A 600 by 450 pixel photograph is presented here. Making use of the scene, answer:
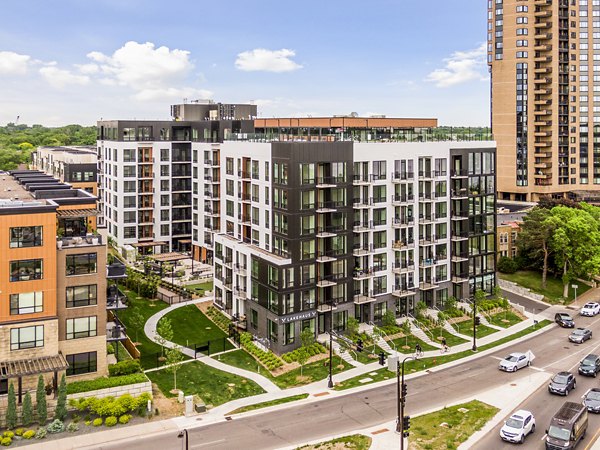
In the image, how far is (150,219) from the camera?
105 m

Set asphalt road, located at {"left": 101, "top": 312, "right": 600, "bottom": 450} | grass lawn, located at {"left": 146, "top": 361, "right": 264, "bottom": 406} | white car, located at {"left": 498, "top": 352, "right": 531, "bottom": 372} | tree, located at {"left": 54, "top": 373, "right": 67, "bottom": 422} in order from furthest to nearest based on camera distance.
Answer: white car, located at {"left": 498, "top": 352, "right": 531, "bottom": 372}
grass lawn, located at {"left": 146, "top": 361, "right": 264, "bottom": 406}
tree, located at {"left": 54, "top": 373, "right": 67, "bottom": 422}
asphalt road, located at {"left": 101, "top": 312, "right": 600, "bottom": 450}

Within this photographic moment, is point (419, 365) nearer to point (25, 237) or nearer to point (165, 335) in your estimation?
point (165, 335)

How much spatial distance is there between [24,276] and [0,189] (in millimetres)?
21256

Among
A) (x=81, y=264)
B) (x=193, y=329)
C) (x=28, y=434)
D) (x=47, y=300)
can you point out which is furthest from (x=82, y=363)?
(x=193, y=329)

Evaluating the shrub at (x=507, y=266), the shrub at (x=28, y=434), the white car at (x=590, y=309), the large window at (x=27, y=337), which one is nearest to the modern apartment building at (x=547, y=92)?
the shrub at (x=507, y=266)

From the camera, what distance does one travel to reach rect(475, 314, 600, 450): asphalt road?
144 feet

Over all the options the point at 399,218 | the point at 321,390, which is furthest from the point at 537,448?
the point at 399,218

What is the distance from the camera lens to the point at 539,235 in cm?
9006

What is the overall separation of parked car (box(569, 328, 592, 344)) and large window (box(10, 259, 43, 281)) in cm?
5705

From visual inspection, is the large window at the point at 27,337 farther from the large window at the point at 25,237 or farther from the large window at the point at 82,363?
the large window at the point at 25,237

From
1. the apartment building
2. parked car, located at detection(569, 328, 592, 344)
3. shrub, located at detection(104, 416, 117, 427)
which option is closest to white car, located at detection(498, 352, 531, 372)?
parked car, located at detection(569, 328, 592, 344)

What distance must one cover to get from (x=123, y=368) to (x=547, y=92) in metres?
127

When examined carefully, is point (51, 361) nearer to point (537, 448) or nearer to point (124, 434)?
point (124, 434)

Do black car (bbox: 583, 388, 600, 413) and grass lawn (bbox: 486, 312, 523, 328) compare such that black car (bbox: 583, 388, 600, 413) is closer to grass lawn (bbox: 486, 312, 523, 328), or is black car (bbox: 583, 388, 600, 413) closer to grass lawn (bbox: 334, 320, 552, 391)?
grass lawn (bbox: 334, 320, 552, 391)
